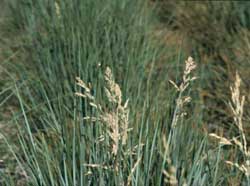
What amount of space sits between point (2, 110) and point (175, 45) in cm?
119

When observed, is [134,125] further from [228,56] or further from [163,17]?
[163,17]

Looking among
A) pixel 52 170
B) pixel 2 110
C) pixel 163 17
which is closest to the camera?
pixel 52 170

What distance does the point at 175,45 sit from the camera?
3.73 metres

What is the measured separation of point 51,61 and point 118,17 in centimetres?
63

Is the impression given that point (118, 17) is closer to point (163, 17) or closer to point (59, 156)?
point (163, 17)

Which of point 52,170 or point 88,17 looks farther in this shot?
point 88,17

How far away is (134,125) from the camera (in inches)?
87.7

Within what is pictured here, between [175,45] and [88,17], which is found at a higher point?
[88,17]

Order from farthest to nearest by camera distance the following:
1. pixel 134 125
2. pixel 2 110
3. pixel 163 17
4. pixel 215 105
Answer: pixel 163 17 → pixel 215 105 → pixel 2 110 → pixel 134 125

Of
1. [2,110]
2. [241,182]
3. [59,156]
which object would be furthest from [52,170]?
[2,110]

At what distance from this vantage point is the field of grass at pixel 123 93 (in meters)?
1.95

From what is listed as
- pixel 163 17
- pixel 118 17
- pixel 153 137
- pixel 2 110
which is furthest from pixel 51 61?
pixel 163 17

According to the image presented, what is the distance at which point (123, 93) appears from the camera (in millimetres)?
2764

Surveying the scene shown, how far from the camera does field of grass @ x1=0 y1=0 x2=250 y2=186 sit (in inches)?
76.7
